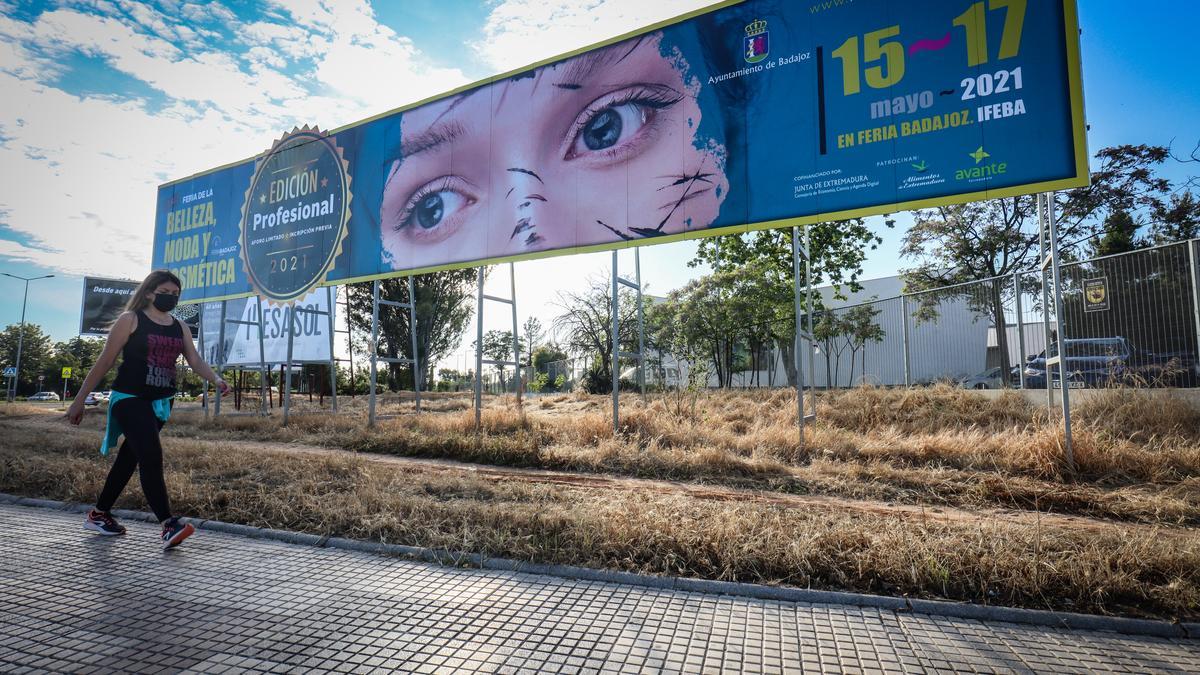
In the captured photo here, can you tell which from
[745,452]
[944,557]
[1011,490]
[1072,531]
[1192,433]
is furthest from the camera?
[745,452]

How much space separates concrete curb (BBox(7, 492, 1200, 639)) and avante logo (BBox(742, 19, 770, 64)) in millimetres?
7331

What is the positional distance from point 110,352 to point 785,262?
15349mm

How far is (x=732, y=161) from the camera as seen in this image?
27.8 ft

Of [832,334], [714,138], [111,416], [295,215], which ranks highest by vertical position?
[295,215]

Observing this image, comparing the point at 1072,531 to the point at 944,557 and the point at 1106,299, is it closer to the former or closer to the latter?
the point at 944,557

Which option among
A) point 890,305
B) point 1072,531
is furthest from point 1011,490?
point 890,305

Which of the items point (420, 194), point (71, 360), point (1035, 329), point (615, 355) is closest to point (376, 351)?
point (420, 194)

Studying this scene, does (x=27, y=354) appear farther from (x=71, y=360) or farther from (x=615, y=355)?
(x=615, y=355)

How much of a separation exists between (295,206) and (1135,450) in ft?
47.8

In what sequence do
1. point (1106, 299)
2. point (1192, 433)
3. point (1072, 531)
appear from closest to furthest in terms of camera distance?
1. point (1072, 531)
2. point (1192, 433)
3. point (1106, 299)

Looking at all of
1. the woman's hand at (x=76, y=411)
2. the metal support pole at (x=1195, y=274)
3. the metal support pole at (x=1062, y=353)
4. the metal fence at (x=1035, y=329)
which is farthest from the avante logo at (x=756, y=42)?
the woman's hand at (x=76, y=411)

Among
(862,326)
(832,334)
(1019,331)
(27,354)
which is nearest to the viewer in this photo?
(1019,331)

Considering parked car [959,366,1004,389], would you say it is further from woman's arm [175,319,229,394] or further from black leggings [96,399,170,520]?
black leggings [96,399,170,520]

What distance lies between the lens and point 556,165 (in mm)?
9945
